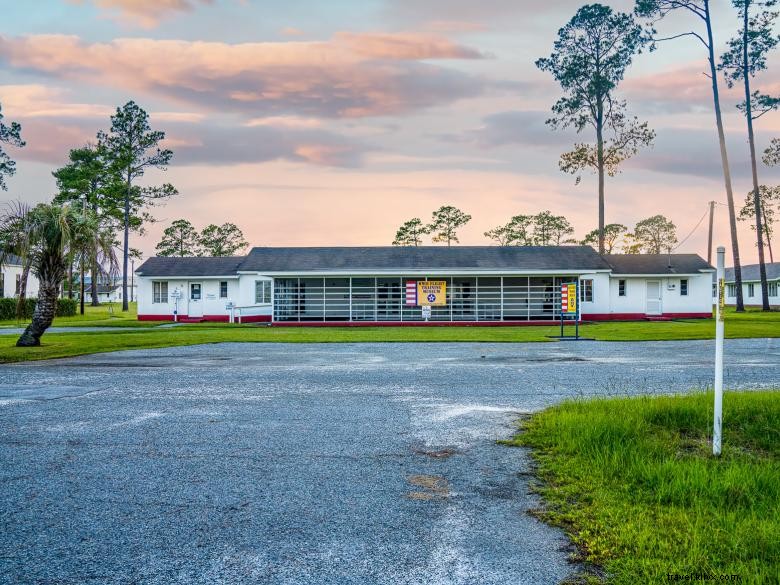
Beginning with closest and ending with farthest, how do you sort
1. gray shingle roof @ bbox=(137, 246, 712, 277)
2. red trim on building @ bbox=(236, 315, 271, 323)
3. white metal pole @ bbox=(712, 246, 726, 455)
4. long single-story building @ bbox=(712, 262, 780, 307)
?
white metal pole @ bbox=(712, 246, 726, 455), gray shingle roof @ bbox=(137, 246, 712, 277), red trim on building @ bbox=(236, 315, 271, 323), long single-story building @ bbox=(712, 262, 780, 307)

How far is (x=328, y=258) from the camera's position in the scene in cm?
3431

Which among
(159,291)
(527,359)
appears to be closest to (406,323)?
(159,291)

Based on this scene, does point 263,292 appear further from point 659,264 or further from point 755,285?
point 755,285

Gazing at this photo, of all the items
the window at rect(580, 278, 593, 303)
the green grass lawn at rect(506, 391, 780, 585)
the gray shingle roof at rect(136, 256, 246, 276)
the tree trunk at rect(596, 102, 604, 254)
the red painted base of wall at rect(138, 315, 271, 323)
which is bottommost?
the green grass lawn at rect(506, 391, 780, 585)

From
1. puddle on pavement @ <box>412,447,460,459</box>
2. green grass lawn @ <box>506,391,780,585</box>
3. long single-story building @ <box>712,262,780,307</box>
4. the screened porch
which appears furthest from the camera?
long single-story building @ <box>712,262,780,307</box>

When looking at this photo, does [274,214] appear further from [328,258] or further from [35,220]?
[35,220]

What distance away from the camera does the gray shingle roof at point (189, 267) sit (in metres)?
35.4

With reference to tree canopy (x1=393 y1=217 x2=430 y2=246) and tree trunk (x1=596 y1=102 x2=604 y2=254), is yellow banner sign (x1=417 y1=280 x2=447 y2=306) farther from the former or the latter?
tree canopy (x1=393 y1=217 x2=430 y2=246)

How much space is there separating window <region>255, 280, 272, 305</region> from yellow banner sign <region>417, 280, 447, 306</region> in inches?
362

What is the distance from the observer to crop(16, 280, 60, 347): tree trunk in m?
15.8

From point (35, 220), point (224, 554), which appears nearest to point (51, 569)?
point (224, 554)

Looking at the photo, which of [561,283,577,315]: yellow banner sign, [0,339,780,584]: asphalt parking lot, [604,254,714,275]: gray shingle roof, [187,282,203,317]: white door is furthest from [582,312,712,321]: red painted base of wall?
[0,339,780,584]: asphalt parking lot

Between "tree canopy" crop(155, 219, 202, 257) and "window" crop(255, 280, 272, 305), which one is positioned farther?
"tree canopy" crop(155, 219, 202, 257)

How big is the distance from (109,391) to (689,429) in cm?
764
